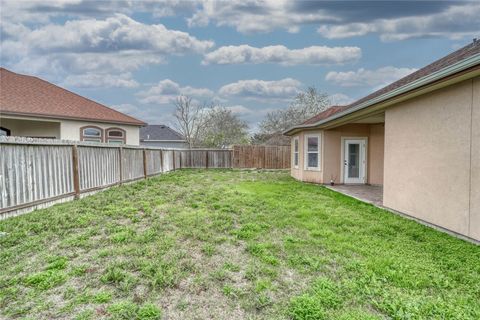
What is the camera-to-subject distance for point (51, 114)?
43.6 feet

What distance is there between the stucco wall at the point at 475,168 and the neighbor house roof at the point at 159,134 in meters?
30.8

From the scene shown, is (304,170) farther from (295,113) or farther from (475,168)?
(295,113)

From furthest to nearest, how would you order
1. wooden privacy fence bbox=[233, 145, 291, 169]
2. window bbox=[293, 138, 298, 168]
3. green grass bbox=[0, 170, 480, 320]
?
wooden privacy fence bbox=[233, 145, 291, 169] → window bbox=[293, 138, 298, 168] → green grass bbox=[0, 170, 480, 320]

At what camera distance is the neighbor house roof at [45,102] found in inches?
501

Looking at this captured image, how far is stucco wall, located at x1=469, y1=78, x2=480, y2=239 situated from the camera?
4.70 meters

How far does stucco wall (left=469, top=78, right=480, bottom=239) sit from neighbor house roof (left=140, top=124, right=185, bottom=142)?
30804 millimetres

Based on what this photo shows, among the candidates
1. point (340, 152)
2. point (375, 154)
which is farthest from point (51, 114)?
point (375, 154)

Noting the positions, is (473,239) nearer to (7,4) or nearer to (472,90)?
(472,90)

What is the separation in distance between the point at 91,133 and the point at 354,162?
12.3m

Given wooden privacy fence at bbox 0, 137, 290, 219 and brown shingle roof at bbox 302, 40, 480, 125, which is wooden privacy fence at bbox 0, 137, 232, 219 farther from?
brown shingle roof at bbox 302, 40, 480, 125

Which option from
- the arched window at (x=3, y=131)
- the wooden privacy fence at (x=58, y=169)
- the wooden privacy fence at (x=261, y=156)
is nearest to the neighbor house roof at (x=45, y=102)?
the arched window at (x=3, y=131)

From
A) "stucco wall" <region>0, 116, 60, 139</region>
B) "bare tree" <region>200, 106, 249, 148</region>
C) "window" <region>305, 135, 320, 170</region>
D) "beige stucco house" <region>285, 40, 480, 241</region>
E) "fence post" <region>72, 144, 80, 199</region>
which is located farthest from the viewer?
"bare tree" <region>200, 106, 249, 148</region>

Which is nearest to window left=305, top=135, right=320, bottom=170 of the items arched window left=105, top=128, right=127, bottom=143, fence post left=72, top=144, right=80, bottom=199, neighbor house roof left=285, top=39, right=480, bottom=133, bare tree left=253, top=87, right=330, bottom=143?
neighbor house roof left=285, top=39, right=480, bottom=133

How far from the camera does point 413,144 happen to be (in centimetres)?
648
